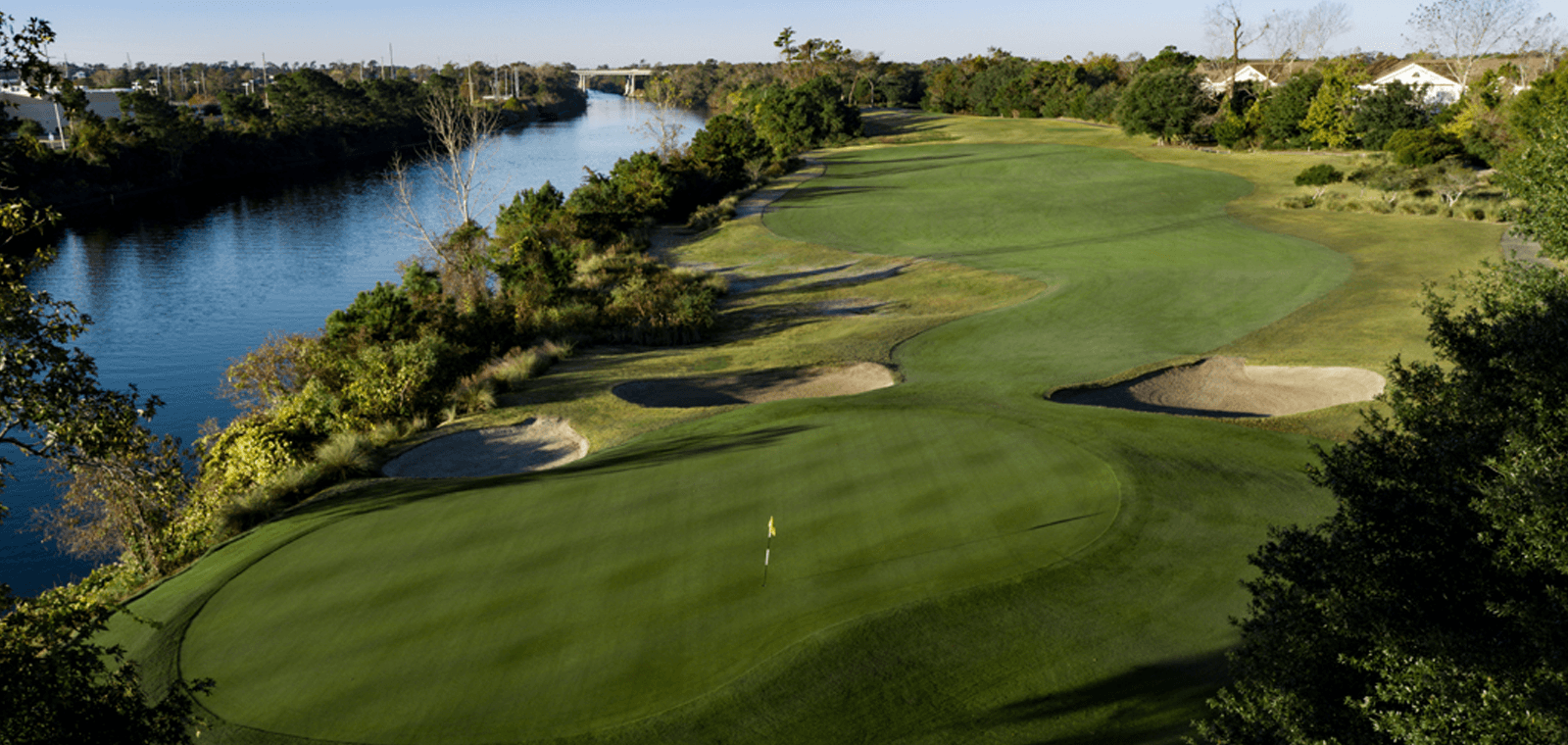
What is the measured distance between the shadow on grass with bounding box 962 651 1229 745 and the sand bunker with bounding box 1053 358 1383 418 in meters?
11.8

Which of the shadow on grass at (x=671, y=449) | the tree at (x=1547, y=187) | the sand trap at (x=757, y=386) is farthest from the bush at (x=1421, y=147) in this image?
the shadow on grass at (x=671, y=449)

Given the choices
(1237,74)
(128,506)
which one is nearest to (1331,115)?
(1237,74)

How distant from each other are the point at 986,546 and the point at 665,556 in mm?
4212

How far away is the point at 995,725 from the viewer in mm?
8367

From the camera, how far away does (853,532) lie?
1205 cm

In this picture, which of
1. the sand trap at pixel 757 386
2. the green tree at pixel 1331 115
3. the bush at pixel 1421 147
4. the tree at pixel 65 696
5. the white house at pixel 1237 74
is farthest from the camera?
the white house at pixel 1237 74

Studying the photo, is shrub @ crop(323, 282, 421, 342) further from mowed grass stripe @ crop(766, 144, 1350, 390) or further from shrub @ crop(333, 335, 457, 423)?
mowed grass stripe @ crop(766, 144, 1350, 390)

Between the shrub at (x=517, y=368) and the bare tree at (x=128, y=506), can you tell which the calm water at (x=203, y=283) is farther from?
the shrub at (x=517, y=368)

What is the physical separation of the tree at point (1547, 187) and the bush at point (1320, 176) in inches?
1766

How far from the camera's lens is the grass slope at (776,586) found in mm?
8695

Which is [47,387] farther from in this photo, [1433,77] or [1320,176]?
[1433,77]

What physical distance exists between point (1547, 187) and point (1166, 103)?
70631 mm

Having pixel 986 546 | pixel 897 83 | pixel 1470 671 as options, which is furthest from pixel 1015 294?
pixel 897 83

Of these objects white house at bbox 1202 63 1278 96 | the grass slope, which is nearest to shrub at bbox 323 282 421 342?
the grass slope
